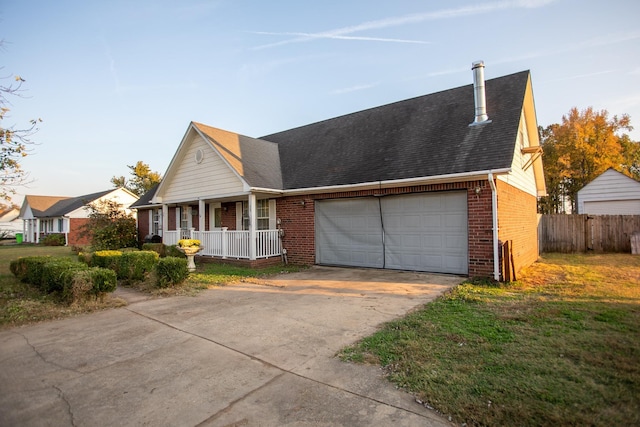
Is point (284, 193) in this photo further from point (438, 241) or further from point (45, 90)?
point (45, 90)

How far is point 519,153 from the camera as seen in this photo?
10.6 meters

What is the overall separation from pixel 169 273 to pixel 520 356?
778 cm

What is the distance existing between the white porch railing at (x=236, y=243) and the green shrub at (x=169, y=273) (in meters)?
3.68

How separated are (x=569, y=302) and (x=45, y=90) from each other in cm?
1353

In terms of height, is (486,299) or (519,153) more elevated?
(519,153)

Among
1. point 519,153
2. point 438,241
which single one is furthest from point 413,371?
point 519,153

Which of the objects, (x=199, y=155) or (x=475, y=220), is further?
(x=199, y=155)

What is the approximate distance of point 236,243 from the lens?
12.4 metres

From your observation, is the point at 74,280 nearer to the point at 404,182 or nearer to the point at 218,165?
the point at 218,165

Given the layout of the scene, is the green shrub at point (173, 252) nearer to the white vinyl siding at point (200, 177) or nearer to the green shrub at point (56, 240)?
the white vinyl siding at point (200, 177)

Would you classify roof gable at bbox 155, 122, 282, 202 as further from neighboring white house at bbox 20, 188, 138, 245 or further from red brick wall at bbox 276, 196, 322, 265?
neighboring white house at bbox 20, 188, 138, 245

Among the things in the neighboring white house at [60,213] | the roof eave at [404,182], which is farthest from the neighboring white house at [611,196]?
the neighboring white house at [60,213]

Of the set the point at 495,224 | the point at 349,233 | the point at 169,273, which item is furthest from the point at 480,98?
the point at 169,273

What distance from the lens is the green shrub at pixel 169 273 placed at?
8211 mm
